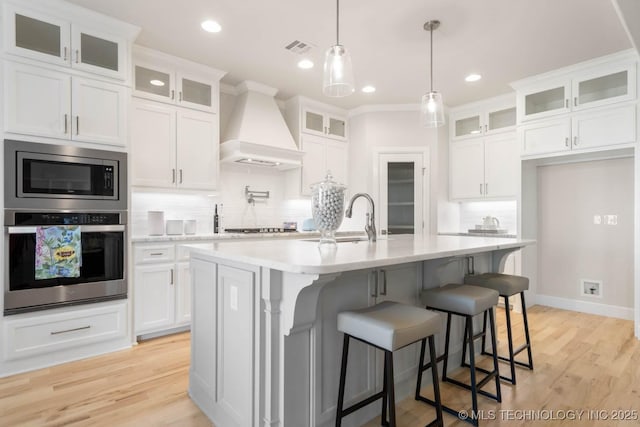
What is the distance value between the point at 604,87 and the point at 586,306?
8.16ft

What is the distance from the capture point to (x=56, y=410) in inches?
80.4

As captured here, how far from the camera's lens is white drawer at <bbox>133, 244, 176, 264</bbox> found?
3.12 metres

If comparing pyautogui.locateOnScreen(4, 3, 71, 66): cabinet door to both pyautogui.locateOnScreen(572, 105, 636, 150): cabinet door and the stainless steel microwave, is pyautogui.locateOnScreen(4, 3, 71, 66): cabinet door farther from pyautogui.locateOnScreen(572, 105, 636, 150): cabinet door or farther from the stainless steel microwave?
pyautogui.locateOnScreen(572, 105, 636, 150): cabinet door

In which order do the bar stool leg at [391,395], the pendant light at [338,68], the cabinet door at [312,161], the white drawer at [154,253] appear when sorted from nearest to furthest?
the bar stool leg at [391,395], the pendant light at [338,68], the white drawer at [154,253], the cabinet door at [312,161]

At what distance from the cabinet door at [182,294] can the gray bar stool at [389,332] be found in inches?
86.2

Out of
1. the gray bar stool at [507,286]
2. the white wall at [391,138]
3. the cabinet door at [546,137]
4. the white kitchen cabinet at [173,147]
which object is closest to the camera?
the gray bar stool at [507,286]

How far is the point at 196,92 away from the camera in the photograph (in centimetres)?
380

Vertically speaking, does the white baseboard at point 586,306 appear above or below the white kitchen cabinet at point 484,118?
below

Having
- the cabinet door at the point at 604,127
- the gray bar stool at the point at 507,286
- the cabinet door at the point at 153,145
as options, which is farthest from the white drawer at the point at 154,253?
the cabinet door at the point at 604,127

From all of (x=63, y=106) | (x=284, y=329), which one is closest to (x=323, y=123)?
(x=63, y=106)

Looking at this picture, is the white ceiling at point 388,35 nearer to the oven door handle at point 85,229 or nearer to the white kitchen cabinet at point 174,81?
the white kitchen cabinet at point 174,81

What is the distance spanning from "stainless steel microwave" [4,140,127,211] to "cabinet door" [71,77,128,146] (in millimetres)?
126

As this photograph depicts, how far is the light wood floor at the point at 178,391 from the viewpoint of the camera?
76.9 inches

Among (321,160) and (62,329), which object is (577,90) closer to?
(321,160)
